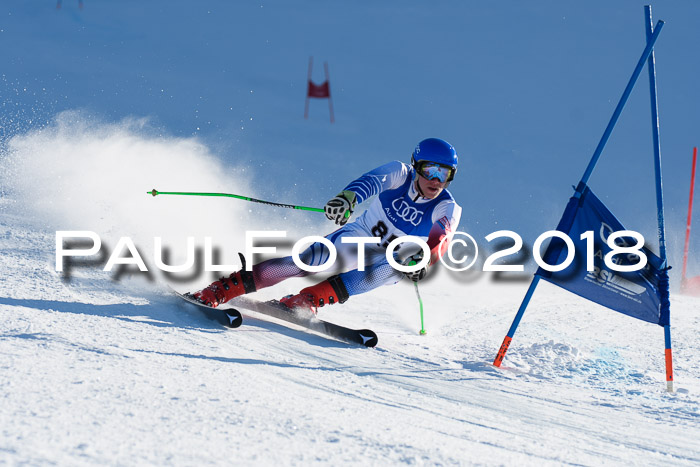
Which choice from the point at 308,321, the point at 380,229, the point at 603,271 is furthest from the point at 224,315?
the point at 603,271

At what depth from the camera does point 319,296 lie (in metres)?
4.62

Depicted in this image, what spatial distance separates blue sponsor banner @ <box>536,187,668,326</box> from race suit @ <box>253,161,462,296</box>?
0.80 m

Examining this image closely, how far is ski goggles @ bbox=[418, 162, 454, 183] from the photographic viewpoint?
4.59 meters

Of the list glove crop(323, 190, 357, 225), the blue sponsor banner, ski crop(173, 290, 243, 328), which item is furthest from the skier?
the blue sponsor banner

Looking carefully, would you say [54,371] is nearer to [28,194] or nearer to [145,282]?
[145,282]

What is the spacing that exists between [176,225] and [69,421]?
18.4 feet

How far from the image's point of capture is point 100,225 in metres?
6.43

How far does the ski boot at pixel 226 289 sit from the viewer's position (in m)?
4.42

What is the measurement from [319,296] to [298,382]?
165cm

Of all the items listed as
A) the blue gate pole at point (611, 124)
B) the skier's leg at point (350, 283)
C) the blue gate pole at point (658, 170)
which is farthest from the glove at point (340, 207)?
the blue gate pole at point (658, 170)

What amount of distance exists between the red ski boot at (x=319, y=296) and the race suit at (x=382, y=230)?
57 millimetres

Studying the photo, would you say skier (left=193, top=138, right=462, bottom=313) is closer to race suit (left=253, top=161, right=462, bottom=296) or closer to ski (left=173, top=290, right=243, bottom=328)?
race suit (left=253, top=161, right=462, bottom=296)

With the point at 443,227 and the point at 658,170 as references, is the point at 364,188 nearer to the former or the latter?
the point at 443,227

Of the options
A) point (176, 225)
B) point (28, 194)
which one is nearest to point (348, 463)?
point (176, 225)
